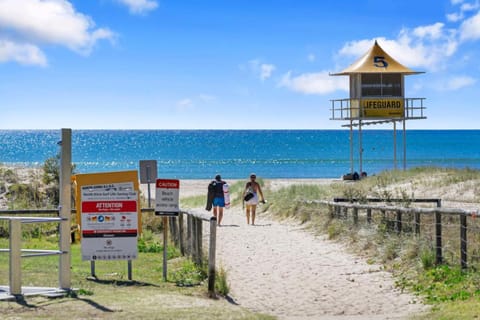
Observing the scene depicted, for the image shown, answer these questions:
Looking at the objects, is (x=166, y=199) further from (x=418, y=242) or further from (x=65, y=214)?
(x=418, y=242)

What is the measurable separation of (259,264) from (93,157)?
126649 mm

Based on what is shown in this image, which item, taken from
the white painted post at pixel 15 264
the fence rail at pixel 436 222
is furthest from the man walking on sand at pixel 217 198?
the white painted post at pixel 15 264

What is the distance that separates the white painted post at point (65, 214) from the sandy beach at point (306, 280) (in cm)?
250

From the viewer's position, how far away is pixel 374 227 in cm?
1762

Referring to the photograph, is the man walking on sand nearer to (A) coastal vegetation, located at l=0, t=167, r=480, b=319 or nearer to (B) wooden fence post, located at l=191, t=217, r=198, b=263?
(A) coastal vegetation, located at l=0, t=167, r=480, b=319

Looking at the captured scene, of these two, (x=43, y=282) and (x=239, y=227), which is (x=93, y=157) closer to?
(x=239, y=227)

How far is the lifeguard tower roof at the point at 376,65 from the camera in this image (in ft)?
143

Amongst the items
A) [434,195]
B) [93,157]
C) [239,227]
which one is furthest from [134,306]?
[93,157]

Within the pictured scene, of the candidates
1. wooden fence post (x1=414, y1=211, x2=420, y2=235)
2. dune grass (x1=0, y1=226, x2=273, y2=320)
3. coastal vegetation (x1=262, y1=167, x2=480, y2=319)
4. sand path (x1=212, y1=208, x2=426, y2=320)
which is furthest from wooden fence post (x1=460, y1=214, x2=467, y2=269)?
dune grass (x1=0, y1=226, x2=273, y2=320)

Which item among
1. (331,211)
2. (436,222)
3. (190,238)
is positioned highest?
(436,222)

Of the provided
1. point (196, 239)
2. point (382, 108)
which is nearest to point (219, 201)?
point (196, 239)

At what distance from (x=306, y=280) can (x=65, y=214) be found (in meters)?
4.38

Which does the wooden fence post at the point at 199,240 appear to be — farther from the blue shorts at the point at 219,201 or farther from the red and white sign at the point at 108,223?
the blue shorts at the point at 219,201

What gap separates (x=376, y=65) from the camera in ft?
145
